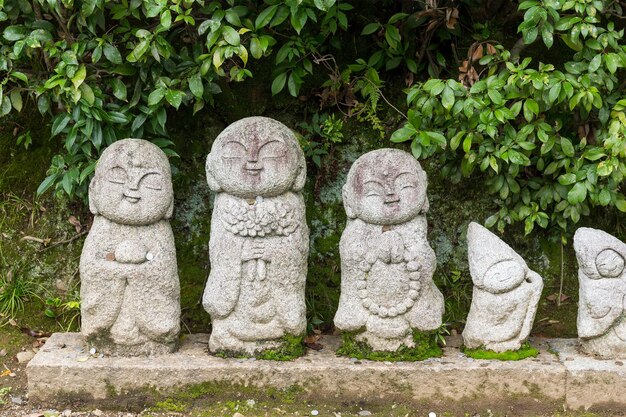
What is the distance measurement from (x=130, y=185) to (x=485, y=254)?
216 centimetres

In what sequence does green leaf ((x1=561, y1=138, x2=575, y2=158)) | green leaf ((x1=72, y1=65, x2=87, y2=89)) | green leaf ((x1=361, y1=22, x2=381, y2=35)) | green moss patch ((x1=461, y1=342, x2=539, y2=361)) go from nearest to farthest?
green moss patch ((x1=461, y1=342, x2=539, y2=361)), green leaf ((x1=72, y1=65, x2=87, y2=89)), green leaf ((x1=561, y1=138, x2=575, y2=158)), green leaf ((x1=361, y1=22, x2=381, y2=35))

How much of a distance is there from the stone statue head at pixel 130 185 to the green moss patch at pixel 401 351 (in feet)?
4.62

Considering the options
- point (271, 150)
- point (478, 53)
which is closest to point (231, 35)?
point (271, 150)

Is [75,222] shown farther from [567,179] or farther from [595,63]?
[595,63]

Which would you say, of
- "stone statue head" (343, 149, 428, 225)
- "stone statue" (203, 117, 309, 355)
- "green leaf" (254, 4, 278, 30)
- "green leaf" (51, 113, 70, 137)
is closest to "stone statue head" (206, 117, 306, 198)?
"stone statue" (203, 117, 309, 355)

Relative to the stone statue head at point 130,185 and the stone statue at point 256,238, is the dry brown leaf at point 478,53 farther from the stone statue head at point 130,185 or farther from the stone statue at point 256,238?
the stone statue head at point 130,185

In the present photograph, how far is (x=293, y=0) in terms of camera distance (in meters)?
5.22

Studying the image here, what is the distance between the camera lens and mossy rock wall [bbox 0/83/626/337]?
20.3 feet

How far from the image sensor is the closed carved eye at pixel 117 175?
16.8 ft

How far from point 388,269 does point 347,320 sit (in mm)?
406

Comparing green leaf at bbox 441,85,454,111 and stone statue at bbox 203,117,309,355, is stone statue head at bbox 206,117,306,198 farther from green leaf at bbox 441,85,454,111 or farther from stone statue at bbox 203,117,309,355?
green leaf at bbox 441,85,454,111

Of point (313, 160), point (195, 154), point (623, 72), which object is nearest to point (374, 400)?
point (313, 160)

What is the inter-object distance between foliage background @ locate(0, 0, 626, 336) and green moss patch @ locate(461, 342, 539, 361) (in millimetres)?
818

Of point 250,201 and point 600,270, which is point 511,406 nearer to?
point 600,270
